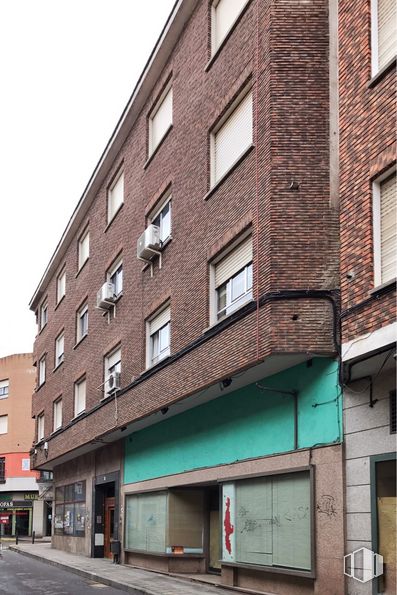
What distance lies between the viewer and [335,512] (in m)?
12.2

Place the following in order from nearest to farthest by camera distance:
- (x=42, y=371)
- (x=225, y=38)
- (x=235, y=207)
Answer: (x=235, y=207) < (x=225, y=38) < (x=42, y=371)

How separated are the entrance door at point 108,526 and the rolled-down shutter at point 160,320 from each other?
891 cm

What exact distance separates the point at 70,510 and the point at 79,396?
5.56 metres

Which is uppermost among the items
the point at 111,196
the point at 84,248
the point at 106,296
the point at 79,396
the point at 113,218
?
the point at 111,196

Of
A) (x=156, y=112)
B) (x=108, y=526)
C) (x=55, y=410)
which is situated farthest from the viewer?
(x=55, y=410)

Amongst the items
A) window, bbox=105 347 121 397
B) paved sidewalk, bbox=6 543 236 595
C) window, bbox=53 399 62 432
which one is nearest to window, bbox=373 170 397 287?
paved sidewalk, bbox=6 543 236 595

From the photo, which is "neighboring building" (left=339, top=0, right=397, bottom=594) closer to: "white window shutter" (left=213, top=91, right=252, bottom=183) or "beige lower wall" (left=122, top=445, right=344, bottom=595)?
"beige lower wall" (left=122, top=445, right=344, bottom=595)

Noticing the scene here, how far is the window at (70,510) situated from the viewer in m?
30.0

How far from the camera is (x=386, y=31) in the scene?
11.5 m

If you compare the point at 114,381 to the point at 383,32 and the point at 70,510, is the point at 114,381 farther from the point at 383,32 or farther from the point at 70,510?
the point at 383,32

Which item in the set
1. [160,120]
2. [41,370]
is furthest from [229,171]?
[41,370]

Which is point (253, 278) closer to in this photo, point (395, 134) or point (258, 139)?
point (258, 139)

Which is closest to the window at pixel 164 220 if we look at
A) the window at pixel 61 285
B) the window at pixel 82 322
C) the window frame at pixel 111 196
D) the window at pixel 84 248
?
the window frame at pixel 111 196

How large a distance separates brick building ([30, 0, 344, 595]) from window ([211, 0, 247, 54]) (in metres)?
0.06
